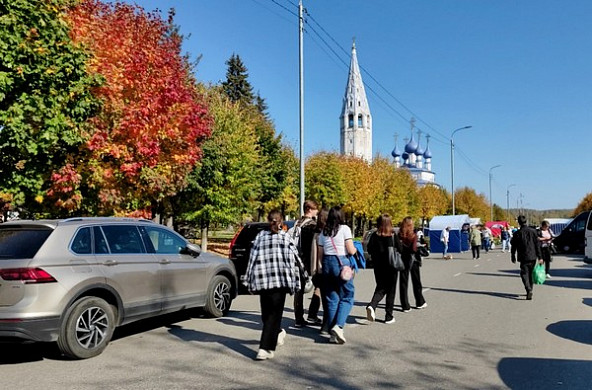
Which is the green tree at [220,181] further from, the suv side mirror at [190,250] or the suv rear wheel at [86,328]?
the suv rear wheel at [86,328]

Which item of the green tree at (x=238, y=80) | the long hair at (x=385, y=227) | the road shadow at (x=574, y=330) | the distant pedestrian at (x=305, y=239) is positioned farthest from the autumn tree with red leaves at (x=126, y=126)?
the green tree at (x=238, y=80)

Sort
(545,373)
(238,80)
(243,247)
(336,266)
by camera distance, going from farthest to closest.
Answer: (238,80)
(243,247)
(336,266)
(545,373)

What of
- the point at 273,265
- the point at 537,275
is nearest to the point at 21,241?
the point at 273,265

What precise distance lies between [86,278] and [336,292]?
3262 mm

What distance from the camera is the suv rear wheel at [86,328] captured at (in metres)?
6.31

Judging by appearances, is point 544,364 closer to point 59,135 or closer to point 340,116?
point 59,135

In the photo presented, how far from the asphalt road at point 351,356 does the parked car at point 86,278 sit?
1.40ft

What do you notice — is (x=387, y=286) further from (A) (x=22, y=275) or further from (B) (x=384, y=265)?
(A) (x=22, y=275)

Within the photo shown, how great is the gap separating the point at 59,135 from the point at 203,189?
531 inches

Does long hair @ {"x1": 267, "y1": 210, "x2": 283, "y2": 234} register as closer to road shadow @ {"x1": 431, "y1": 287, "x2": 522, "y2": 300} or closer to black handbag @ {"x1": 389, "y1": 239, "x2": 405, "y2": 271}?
black handbag @ {"x1": 389, "y1": 239, "x2": 405, "y2": 271}

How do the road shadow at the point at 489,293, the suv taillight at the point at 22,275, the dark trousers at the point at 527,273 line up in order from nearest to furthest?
the suv taillight at the point at 22,275 < the dark trousers at the point at 527,273 < the road shadow at the point at 489,293

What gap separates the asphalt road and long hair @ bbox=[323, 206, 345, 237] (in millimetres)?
1518

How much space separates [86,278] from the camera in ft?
21.4

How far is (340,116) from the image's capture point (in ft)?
403
